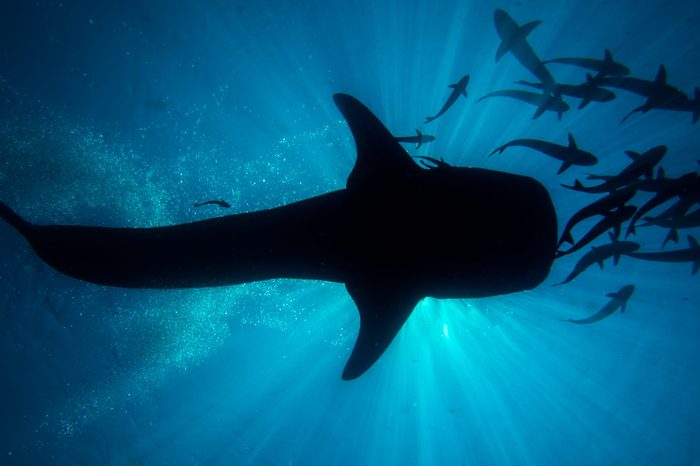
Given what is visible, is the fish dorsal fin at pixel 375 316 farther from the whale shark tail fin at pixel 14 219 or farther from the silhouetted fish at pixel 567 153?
the whale shark tail fin at pixel 14 219

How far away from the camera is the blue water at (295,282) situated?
7.27m

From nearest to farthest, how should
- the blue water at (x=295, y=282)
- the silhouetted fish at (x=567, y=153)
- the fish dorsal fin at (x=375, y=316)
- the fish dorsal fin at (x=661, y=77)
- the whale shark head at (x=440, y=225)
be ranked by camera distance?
the whale shark head at (x=440, y=225) → the fish dorsal fin at (x=375, y=316) → the silhouetted fish at (x=567, y=153) → the fish dorsal fin at (x=661, y=77) → the blue water at (x=295, y=282)

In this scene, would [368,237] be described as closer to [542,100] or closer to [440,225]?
[440,225]

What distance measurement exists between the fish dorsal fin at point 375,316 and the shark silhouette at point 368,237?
22 centimetres

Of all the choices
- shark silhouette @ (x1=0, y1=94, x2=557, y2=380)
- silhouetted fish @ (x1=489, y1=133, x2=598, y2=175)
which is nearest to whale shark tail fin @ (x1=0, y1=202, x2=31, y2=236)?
shark silhouette @ (x1=0, y1=94, x2=557, y2=380)

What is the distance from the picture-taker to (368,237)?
304cm

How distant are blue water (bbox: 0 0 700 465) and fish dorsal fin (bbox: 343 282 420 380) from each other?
4.97 meters

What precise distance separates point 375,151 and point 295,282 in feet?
26.9

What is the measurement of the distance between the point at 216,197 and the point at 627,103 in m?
9.05

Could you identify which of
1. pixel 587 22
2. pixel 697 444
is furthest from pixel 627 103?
pixel 697 444

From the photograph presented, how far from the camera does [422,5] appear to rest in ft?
22.5

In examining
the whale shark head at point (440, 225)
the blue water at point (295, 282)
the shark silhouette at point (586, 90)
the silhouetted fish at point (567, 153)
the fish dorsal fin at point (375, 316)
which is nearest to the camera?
the whale shark head at point (440, 225)

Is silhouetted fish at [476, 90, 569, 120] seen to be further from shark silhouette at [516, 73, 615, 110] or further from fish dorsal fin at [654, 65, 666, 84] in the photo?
fish dorsal fin at [654, 65, 666, 84]

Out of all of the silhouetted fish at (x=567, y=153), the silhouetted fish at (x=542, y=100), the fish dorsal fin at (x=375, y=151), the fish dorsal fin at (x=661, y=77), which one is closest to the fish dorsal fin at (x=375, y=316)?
the fish dorsal fin at (x=375, y=151)
